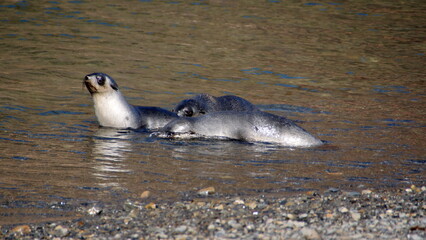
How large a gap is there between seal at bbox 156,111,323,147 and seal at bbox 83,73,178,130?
79 centimetres

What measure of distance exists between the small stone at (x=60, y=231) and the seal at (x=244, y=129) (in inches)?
152

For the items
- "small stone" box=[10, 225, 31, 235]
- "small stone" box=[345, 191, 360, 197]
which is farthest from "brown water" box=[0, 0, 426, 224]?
"small stone" box=[345, 191, 360, 197]

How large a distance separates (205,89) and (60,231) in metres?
8.15

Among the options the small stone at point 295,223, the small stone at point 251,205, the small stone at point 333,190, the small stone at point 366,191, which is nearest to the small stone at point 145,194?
the small stone at point 251,205

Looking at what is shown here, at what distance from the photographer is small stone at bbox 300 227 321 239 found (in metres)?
4.52

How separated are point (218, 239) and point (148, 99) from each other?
7.53 metres

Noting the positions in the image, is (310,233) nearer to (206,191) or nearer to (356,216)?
(356,216)

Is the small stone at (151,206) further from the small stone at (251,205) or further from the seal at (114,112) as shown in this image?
the seal at (114,112)

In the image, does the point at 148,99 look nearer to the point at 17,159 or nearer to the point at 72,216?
the point at 17,159

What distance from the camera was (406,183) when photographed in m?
6.74

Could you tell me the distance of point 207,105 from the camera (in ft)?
34.6

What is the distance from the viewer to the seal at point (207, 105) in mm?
10336

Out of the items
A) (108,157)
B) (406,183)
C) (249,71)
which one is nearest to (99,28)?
(249,71)

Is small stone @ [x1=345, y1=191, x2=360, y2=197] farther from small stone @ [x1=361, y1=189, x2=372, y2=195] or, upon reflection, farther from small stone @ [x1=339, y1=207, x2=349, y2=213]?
small stone @ [x1=339, y1=207, x2=349, y2=213]
